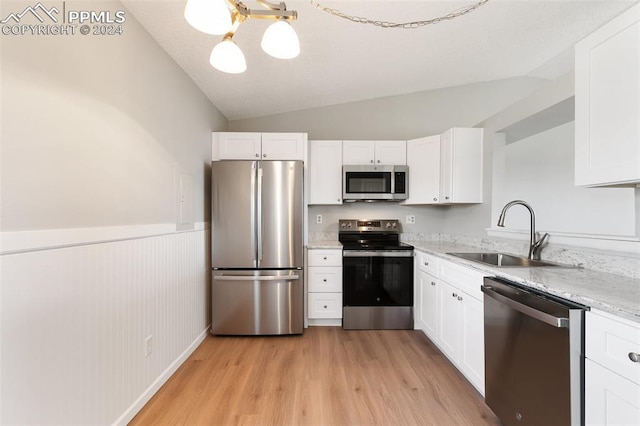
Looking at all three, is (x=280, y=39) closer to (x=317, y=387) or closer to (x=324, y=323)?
(x=317, y=387)

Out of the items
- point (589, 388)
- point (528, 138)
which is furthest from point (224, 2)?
point (528, 138)

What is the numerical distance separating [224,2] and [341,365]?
2365mm

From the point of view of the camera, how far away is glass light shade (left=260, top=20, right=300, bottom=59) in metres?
1.04

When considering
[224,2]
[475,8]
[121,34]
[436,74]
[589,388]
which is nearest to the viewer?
[224,2]

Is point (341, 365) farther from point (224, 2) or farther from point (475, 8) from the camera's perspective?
point (475, 8)

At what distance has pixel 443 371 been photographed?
6.80 ft

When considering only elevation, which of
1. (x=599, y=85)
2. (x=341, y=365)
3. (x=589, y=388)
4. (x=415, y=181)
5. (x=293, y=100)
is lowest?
(x=341, y=365)

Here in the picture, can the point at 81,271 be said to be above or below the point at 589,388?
above

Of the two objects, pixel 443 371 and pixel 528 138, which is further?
pixel 528 138

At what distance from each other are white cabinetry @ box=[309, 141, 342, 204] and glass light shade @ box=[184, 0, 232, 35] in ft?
7.27

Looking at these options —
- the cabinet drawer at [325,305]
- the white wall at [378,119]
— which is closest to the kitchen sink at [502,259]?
the cabinet drawer at [325,305]

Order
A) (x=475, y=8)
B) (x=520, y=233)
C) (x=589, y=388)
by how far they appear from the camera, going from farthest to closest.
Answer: (x=520, y=233), (x=475, y=8), (x=589, y=388)

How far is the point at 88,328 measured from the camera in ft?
4.23

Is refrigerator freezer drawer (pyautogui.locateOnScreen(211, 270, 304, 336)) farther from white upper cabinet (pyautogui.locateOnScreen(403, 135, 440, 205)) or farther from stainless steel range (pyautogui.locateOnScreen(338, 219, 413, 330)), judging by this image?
white upper cabinet (pyautogui.locateOnScreen(403, 135, 440, 205))
